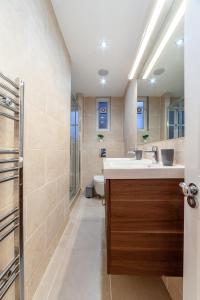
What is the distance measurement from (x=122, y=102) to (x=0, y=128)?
3841 millimetres

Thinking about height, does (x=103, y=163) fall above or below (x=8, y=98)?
below

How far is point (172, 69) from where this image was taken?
1.50 metres

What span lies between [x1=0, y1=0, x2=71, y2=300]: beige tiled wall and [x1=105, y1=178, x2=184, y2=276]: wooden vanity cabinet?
61 cm

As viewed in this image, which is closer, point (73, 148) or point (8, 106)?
point (8, 106)

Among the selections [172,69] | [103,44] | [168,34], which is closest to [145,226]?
[172,69]

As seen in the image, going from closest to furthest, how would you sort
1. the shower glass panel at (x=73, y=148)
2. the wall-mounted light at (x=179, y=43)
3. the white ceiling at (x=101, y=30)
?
the wall-mounted light at (x=179, y=43), the white ceiling at (x=101, y=30), the shower glass panel at (x=73, y=148)

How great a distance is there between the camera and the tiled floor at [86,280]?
135 cm

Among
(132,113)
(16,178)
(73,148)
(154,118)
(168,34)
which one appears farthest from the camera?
(73,148)

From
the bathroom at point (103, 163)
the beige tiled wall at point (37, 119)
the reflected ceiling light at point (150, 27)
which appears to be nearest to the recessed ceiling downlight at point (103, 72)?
the bathroom at point (103, 163)

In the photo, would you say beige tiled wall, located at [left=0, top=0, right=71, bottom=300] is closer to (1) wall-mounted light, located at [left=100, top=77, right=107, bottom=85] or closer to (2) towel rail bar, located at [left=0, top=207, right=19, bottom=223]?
(2) towel rail bar, located at [left=0, top=207, right=19, bottom=223]

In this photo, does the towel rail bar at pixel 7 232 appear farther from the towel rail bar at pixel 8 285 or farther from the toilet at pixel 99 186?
the toilet at pixel 99 186

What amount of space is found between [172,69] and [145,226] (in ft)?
4.12

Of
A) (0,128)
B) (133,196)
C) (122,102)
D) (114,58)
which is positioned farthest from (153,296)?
(122,102)

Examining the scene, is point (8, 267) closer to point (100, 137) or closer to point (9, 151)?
point (9, 151)
